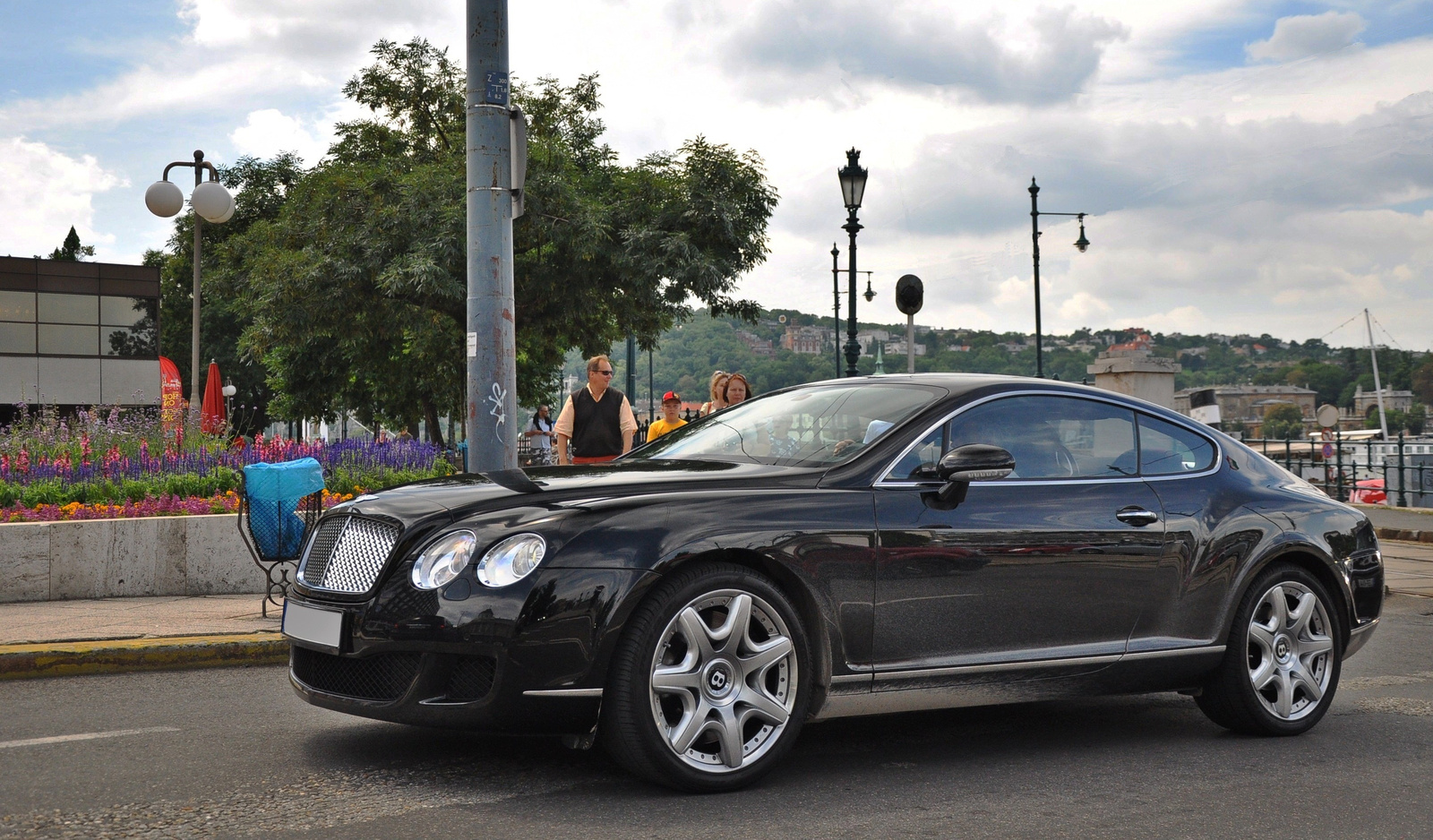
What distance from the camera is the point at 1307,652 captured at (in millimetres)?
5918

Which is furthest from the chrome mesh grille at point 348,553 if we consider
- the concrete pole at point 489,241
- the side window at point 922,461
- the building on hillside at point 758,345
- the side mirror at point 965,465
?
the building on hillside at point 758,345

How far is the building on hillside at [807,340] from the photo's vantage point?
72.5 meters

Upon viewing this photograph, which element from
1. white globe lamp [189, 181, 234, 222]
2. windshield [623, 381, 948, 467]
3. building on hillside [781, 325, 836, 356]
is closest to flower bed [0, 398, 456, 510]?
white globe lamp [189, 181, 234, 222]

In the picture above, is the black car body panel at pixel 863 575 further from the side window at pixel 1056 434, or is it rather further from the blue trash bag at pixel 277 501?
the blue trash bag at pixel 277 501

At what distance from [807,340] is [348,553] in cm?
6879

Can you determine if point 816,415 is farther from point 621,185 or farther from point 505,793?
point 621,185

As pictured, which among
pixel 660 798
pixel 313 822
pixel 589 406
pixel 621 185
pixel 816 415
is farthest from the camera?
pixel 621 185

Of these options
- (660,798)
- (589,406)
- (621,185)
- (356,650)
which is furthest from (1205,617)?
(621,185)

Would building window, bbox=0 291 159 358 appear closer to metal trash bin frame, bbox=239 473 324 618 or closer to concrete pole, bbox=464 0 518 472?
metal trash bin frame, bbox=239 473 324 618

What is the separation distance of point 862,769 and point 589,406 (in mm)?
6318

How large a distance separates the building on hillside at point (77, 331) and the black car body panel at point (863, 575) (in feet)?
166

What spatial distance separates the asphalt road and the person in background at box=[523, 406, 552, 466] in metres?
19.9

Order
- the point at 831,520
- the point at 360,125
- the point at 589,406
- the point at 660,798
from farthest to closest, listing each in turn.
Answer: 1. the point at 360,125
2. the point at 589,406
3. the point at 831,520
4. the point at 660,798

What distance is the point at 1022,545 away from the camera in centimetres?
515
